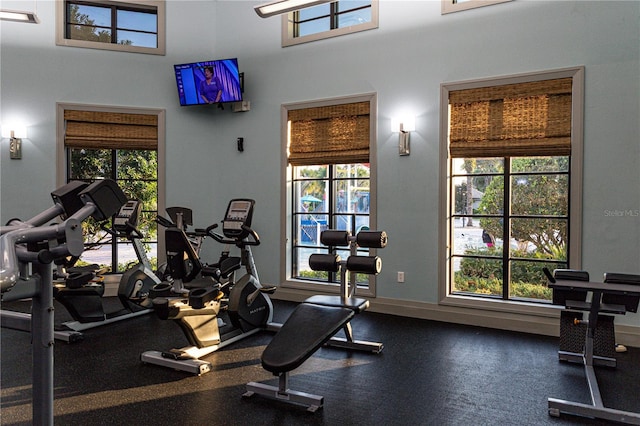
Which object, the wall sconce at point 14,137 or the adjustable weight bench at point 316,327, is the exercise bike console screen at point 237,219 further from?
the wall sconce at point 14,137

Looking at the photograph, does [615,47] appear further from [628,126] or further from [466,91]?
[466,91]

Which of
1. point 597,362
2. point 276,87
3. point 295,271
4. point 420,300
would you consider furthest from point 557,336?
point 276,87

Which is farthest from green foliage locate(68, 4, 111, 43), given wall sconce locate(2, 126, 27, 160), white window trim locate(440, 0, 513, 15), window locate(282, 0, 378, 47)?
white window trim locate(440, 0, 513, 15)

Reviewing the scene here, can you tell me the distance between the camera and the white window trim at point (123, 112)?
20.9 ft

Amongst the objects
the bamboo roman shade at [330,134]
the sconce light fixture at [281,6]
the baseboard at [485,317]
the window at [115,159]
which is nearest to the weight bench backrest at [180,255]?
the sconce light fixture at [281,6]

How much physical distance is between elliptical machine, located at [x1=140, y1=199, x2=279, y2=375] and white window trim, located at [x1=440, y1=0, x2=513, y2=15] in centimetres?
328

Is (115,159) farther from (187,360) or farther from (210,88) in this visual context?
(187,360)

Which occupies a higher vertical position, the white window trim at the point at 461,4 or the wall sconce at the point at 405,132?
the white window trim at the point at 461,4

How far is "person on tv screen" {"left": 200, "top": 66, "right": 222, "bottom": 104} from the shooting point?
21.8 ft

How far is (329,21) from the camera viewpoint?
6.38 m

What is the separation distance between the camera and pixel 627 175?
4.53m

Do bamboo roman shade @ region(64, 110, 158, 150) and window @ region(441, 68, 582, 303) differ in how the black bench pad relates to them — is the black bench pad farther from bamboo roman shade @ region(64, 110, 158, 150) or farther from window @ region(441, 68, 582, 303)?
bamboo roman shade @ region(64, 110, 158, 150)

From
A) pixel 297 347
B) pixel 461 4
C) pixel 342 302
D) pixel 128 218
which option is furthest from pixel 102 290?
pixel 461 4

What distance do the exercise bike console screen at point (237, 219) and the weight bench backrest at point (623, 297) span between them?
10.3ft
